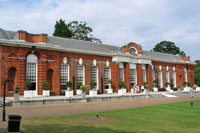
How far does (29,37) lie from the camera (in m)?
24.0

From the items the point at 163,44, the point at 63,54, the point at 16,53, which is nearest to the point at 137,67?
the point at 63,54

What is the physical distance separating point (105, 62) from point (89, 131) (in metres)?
23.5

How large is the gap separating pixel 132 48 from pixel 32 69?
57.7ft

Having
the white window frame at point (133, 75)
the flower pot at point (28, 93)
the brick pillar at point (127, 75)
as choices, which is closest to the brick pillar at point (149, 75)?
the white window frame at point (133, 75)

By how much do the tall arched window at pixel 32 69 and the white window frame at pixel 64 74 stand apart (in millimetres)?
3601

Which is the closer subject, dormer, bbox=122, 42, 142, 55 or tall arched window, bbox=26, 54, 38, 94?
tall arched window, bbox=26, 54, 38, 94

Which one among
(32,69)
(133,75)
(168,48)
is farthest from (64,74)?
(168,48)

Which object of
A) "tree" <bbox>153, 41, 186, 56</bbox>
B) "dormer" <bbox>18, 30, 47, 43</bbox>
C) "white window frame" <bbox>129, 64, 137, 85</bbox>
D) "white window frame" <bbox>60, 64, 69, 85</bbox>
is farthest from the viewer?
"tree" <bbox>153, 41, 186, 56</bbox>

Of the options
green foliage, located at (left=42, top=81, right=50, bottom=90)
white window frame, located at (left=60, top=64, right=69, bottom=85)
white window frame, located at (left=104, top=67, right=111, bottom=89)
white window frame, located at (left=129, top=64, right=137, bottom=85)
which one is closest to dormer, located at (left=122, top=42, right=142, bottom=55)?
white window frame, located at (left=129, top=64, right=137, bottom=85)

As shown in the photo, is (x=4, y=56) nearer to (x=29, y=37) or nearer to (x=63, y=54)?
(x=29, y=37)

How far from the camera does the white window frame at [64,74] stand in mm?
26431

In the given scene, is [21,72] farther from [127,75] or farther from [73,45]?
[127,75]

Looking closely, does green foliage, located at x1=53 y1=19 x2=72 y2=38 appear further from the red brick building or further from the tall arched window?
the tall arched window

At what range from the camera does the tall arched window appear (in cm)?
2352
